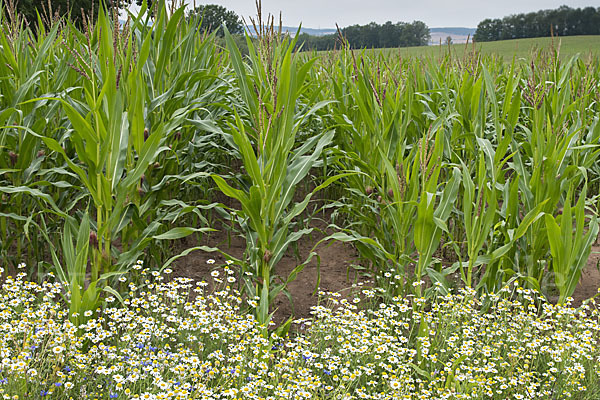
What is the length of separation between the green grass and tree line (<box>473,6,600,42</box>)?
4.68 meters

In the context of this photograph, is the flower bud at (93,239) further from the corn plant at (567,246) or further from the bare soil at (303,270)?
the corn plant at (567,246)

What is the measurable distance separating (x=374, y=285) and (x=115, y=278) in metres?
1.73

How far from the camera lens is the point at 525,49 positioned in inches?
1439

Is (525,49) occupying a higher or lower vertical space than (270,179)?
higher

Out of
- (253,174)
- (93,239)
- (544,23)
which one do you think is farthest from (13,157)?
(544,23)

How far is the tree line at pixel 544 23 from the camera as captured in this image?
164ft

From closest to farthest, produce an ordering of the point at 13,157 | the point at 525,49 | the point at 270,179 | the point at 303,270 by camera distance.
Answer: the point at 270,179, the point at 13,157, the point at 303,270, the point at 525,49

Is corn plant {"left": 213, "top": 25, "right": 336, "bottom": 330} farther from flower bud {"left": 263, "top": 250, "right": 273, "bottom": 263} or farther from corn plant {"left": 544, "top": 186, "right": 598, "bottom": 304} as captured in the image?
corn plant {"left": 544, "top": 186, "right": 598, "bottom": 304}

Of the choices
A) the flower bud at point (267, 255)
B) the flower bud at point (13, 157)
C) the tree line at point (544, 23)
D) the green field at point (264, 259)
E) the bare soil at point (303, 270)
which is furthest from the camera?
the tree line at point (544, 23)

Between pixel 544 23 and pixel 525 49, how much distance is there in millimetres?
17578

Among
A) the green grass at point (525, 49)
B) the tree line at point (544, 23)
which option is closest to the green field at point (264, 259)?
the green grass at point (525, 49)

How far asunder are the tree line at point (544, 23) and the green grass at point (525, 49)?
468cm

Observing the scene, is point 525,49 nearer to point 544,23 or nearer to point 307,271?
point 544,23

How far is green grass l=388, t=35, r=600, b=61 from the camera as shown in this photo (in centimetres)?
652
